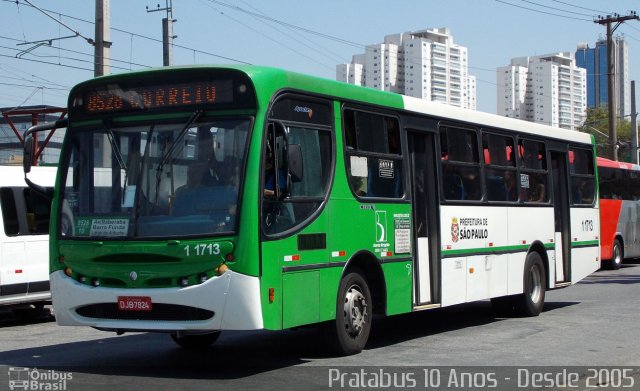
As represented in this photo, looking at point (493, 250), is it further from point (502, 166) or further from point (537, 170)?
point (537, 170)

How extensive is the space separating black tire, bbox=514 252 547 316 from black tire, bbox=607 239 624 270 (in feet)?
49.3

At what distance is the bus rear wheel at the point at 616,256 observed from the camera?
2958 cm

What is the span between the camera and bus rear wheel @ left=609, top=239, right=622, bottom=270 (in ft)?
97.0

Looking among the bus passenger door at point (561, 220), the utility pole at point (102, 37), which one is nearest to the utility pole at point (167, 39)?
the utility pole at point (102, 37)

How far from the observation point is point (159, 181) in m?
9.22

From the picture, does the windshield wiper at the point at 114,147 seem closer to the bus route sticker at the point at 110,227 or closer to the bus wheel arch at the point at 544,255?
A: the bus route sticker at the point at 110,227

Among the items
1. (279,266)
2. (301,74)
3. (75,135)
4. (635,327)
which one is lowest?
(635,327)

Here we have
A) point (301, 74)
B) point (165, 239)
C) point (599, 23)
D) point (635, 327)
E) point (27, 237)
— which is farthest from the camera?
point (599, 23)

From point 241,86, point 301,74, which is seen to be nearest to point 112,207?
point 241,86

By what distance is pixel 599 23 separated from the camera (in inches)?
1806

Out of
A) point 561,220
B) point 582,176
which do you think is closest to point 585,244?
point 561,220

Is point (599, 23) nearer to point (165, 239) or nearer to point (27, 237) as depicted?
point (27, 237)

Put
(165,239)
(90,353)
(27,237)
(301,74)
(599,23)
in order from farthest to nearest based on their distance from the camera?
(599,23) → (27,237) → (90,353) → (301,74) → (165,239)

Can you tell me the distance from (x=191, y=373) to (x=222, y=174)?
6.76 feet
